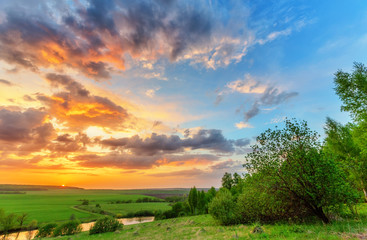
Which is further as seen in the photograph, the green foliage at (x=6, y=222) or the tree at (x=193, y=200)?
the tree at (x=193, y=200)

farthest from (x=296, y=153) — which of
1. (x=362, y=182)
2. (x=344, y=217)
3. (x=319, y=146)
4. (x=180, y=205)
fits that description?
(x=180, y=205)

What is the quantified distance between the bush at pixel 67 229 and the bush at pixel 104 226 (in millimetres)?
11886

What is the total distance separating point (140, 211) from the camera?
121000 millimetres

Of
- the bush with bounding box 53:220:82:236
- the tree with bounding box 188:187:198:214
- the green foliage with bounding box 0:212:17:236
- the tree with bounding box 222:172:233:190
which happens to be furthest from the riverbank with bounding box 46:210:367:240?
the tree with bounding box 222:172:233:190

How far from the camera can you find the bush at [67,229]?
45056 mm

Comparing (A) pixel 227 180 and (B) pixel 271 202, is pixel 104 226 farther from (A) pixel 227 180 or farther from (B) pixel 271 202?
(A) pixel 227 180

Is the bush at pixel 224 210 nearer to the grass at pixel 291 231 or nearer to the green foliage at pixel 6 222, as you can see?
the grass at pixel 291 231

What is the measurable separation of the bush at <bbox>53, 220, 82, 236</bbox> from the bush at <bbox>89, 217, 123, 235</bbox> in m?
11.9

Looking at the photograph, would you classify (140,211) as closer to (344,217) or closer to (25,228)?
(25,228)

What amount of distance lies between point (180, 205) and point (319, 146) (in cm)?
8494

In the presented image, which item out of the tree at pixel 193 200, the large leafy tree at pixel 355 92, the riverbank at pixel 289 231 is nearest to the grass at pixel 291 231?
the riverbank at pixel 289 231

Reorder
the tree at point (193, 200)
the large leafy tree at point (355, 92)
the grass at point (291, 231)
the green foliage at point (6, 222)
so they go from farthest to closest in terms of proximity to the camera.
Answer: the tree at point (193, 200), the green foliage at point (6, 222), the large leafy tree at point (355, 92), the grass at point (291, 231)

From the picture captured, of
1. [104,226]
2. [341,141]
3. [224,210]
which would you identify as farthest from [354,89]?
[104,226]

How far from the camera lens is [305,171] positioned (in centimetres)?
1827
